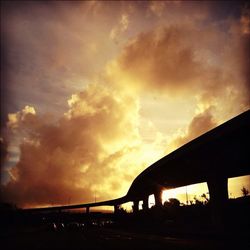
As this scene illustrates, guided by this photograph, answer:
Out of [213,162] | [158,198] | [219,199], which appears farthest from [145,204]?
[213,162]

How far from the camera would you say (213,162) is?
106 feet

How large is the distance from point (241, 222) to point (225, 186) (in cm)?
541

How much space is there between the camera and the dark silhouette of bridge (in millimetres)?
24817

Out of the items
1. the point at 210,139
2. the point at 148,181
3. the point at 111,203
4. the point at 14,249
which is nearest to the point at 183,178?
the point at 148,181

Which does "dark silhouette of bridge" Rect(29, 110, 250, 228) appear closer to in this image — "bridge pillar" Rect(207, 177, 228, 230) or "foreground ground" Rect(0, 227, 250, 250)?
"bridge pillar" Rect(207, 177, 228, 230)

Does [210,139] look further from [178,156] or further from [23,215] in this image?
[23,215]

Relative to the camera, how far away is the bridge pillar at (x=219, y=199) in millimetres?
33688

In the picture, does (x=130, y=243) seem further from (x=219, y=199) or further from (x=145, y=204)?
(x=145, y=204)

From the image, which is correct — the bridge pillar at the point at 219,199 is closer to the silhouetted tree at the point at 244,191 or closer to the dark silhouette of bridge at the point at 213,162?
the dark silhouette of bridge at the point at 213,162

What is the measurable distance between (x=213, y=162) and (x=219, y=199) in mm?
5610

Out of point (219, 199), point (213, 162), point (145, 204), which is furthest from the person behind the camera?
point (145, 204)

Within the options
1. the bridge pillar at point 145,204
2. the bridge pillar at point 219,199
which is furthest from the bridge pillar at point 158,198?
the bridge pillar at point 219,199

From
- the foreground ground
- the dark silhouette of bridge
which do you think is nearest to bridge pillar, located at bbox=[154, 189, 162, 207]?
the dark silhouette of bridge

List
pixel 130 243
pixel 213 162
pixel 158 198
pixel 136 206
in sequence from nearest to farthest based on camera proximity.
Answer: pixel 130 243 < pixel 213 162 < pixel 158 198 < pixel 136 206
